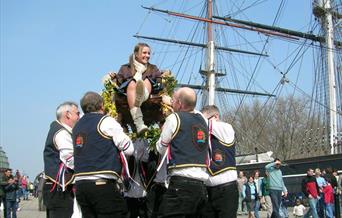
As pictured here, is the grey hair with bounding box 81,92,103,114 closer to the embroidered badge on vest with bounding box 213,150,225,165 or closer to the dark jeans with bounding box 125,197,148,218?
the dark jeans with bounding box 125,197,148,218

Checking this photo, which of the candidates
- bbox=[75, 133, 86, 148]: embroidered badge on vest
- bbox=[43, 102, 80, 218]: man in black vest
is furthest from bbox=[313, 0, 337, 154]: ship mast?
bbox=[75, 133, 86, 148]: embroidered badge on vest

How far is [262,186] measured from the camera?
55.4 feet

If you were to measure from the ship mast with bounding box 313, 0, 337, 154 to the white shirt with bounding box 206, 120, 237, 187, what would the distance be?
3284 centimetres

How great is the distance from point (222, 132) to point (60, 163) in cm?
217

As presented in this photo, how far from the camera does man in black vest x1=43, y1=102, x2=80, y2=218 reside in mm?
7254

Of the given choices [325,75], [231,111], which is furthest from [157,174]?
[231,111]

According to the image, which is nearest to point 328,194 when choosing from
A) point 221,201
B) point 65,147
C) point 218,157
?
point 221,201

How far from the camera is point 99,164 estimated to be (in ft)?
19.6

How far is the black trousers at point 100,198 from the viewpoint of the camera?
19.5 feet

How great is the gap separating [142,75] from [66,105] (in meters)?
1.25

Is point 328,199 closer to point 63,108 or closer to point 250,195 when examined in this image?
point 250,195

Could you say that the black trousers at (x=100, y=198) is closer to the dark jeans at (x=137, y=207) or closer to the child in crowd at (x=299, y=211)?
the dark jeans at (x=137, y=207)

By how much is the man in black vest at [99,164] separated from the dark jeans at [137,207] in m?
0.89

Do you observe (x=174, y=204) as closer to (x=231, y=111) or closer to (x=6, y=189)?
(x=6, y=189)
